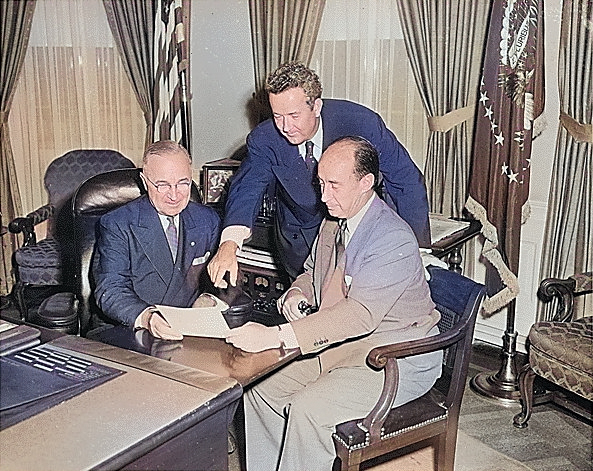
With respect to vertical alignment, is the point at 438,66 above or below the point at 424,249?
above

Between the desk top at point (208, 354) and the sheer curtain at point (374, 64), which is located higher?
the sheer curtain at point (374, 64)

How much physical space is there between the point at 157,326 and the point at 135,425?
25.0 inches

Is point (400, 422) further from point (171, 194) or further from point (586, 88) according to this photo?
point (586, 88)

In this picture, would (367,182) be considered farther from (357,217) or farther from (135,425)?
(135,425)

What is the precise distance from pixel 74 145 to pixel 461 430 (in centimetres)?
302

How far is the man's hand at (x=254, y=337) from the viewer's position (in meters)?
2.07

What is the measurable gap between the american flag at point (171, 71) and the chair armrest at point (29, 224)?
80 centimetres

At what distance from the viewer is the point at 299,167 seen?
2922mm

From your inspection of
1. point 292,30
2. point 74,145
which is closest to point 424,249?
point 292,30

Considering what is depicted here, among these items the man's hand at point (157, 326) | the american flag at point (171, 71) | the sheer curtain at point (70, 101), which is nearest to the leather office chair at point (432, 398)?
the man's hand at point (157, 326)

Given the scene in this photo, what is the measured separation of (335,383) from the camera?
2.31 meters

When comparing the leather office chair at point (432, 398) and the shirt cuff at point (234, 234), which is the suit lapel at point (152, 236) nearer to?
the shirt cuff at point (234, 234)

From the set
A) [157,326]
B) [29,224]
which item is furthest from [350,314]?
[29,224]

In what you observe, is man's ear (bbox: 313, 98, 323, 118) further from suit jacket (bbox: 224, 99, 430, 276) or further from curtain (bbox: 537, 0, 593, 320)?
curtain (bbox: 537, 0, 593, 320)
